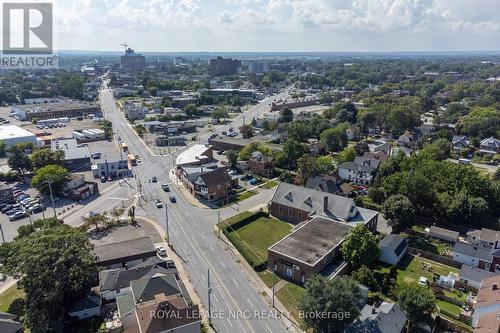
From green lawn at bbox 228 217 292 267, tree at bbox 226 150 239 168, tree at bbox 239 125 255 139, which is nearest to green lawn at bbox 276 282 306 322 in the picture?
green lawn at bbox 228 217 292 267

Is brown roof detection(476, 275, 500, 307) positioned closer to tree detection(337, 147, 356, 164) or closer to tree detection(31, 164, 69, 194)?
tree detection(337, 147, 356, 164)

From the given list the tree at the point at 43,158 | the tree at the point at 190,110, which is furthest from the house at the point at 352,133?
the tree at the point at 43,158

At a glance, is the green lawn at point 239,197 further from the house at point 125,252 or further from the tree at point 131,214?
the house at point 125,252

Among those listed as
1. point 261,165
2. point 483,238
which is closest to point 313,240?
point 483,238

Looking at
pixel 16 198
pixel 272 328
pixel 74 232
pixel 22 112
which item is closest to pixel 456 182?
pixel 272 328

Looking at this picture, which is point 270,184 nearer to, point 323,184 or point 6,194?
point 323,184

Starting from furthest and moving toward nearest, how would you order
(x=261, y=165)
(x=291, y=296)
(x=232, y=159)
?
1. (x=232, y=159)
2. (x=261, y=165)
3. (x=291, y=296)
